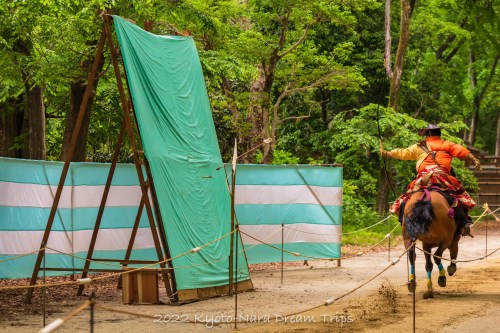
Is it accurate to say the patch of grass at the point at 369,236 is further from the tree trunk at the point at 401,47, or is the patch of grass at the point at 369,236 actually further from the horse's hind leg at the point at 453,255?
the horse's hind leg at the point at 453,255

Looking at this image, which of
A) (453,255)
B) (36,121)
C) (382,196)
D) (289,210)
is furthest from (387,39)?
(453,255)

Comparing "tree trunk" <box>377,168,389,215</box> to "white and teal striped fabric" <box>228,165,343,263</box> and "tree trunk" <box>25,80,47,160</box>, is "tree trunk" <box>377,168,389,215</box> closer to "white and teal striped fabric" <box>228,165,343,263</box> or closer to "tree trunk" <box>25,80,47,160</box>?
"white and teal striped fabric" <box>228,165,343,263</box>

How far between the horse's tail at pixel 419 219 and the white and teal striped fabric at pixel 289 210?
175 inches

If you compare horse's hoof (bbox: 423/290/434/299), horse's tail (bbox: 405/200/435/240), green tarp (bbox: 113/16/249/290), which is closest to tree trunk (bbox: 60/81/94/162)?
green tarp (bbox: 113/16/249/290)

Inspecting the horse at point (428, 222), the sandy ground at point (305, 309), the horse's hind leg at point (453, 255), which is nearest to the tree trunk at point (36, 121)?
the sandy ground at point (305, 309)

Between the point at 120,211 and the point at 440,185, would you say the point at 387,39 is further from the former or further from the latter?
the point at 120,211

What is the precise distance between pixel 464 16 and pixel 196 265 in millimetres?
30757

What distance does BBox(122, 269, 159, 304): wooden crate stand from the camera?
44.1ft

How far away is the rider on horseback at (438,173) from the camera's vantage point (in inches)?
581

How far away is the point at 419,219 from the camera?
1402cm

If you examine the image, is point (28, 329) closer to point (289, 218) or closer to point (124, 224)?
point (124, 224)

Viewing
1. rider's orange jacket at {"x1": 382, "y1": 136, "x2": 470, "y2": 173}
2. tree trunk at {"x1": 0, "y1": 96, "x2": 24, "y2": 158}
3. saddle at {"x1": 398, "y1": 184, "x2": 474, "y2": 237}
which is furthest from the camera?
tree trunk at {"x1": 0, "y1": 96, "x2": 24, "y2": 158}

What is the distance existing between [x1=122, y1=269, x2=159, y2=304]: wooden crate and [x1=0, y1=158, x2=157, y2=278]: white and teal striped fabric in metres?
0.96

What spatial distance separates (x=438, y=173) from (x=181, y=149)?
4107 mm
